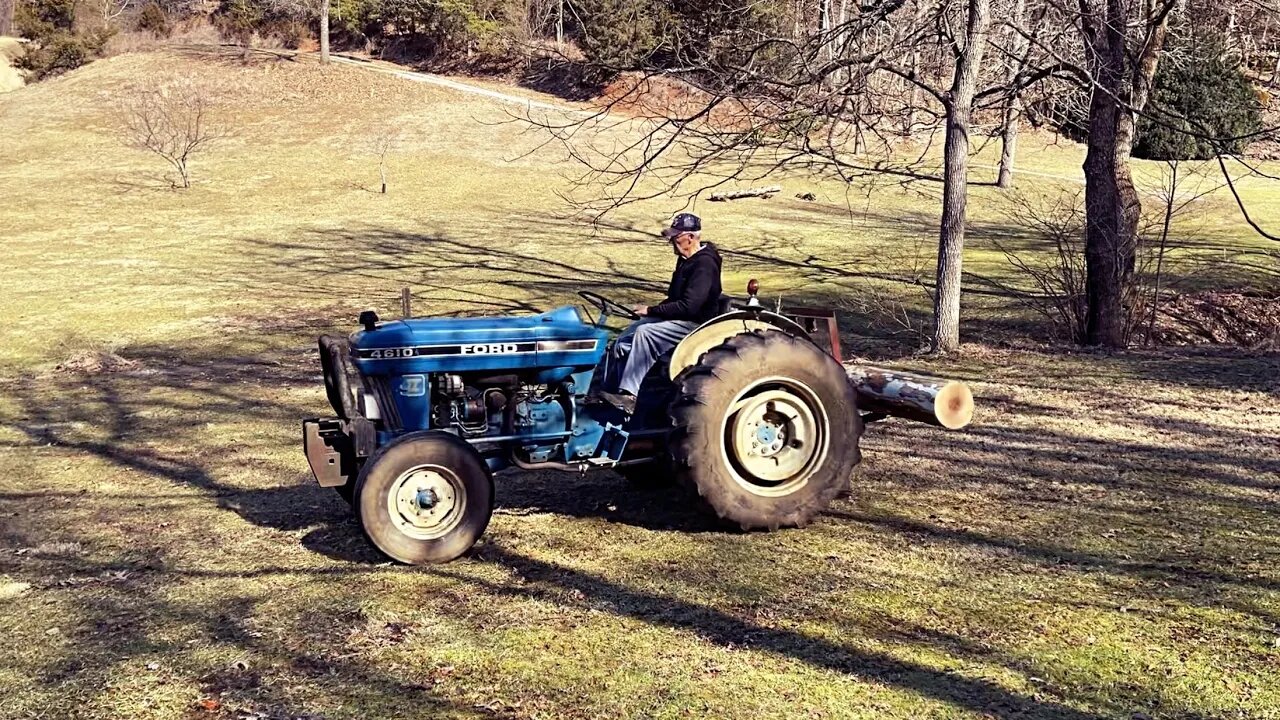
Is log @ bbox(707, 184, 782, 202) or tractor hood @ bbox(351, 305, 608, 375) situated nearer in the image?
tractor hood @ bbox(351, 305, 608, 375)

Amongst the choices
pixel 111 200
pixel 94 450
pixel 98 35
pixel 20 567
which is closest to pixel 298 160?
pixel 111 200

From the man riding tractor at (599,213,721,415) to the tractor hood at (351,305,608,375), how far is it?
6.1 inches

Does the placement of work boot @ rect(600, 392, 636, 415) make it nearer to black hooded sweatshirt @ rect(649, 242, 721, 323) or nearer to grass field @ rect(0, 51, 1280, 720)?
black hooded sweatshirt @ rect(649, 242, 721, 323)

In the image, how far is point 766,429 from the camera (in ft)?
20.4

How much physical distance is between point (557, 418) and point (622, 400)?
1.18ft

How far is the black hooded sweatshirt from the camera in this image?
6387 millimetres

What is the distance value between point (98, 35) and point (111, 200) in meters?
27.9

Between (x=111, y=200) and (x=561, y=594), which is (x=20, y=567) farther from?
(x=111, y=200)

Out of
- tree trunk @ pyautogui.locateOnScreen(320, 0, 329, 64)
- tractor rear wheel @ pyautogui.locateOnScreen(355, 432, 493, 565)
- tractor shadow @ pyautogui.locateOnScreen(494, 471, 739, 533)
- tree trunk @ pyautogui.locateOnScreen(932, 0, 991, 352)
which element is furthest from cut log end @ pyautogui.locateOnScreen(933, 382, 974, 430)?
tree trunk @ pyautogui.locateOnScreen(320, 0, 329, 64)

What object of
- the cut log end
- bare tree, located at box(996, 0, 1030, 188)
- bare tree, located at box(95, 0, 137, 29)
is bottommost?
the cut log end

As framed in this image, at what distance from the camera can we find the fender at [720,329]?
6215 mm

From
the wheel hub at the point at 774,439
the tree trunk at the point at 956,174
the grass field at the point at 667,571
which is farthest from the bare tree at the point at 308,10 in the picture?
the wheel hub at the point at 774,439

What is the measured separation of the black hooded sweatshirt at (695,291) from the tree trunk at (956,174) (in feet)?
17.0

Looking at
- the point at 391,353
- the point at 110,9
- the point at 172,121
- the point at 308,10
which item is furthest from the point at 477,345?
the point at 110,9
